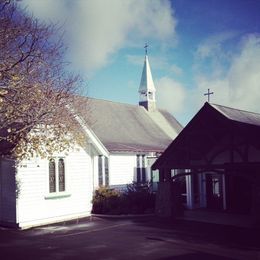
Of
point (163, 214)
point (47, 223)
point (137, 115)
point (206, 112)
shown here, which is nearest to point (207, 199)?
point (163, 214)

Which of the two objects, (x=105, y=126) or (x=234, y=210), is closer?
(x=234, y=210)

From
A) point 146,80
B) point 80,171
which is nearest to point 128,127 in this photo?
point 80,171

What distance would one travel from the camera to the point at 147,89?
4156 centimetres

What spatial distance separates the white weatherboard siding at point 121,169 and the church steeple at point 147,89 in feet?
40.8

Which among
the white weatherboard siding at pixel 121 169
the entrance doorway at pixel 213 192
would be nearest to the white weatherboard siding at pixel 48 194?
the white weatherboard siding at pixel 121 169

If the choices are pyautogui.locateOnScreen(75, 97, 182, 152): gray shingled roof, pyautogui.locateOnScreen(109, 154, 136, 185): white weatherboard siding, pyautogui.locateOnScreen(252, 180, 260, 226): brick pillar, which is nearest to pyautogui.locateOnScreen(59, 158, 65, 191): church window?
pyautogui.locateOnScreen(75, 97, 182, 152): gray shingled roof

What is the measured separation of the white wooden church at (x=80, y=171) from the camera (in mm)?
18109

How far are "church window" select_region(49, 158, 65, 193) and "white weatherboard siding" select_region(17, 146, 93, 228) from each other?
0.22 metres

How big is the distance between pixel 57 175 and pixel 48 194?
1.16 m

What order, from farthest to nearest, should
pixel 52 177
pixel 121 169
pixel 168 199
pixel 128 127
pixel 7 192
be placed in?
1. pixel 128 127
2. pixel 121 169
3. pixel 52 177
4. pixel 168 199
5. pixel 7 192

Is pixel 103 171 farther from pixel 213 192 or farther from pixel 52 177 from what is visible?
pixel 213 192

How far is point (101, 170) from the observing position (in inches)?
1018

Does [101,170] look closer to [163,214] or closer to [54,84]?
[163,214]

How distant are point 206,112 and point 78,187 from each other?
27.5ft
